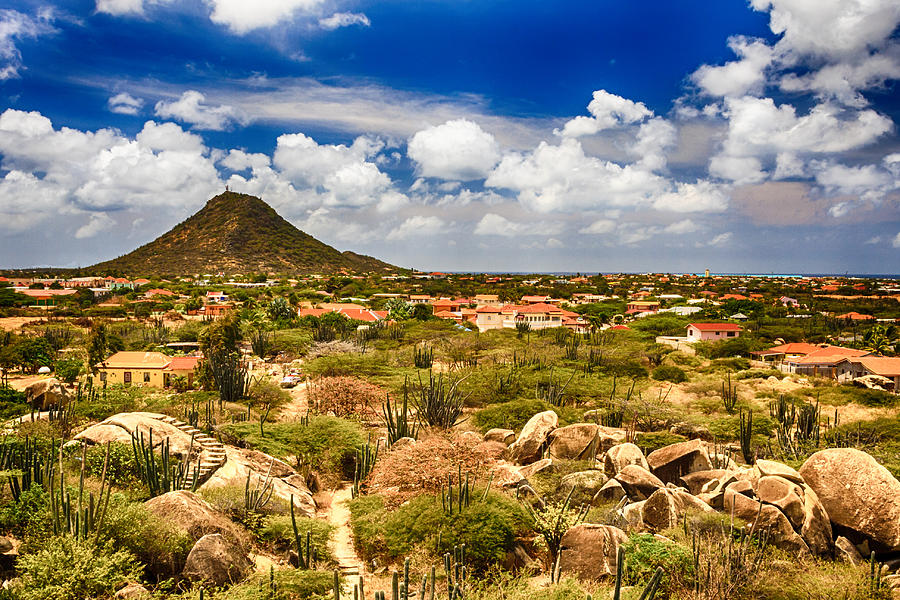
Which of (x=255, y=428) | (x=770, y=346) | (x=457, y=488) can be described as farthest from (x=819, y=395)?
(x=255, y=428)

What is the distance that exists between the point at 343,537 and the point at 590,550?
17.8 ft

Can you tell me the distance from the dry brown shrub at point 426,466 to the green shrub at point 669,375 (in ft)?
70.0

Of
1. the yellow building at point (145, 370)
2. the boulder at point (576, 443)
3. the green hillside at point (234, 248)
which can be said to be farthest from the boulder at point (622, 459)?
the green hillside at point (234, 248)

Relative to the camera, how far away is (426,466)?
12.3 m

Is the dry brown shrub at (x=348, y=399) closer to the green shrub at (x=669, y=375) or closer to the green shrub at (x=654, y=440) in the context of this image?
the green shrub at (x=654, y=440)

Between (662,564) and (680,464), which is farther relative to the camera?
(680,464)

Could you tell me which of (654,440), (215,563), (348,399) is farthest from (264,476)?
(654,440)

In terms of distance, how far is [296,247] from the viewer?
15650 centimetres

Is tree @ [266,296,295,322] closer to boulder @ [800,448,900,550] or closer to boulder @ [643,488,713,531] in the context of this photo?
boulder @ [643,488,713,531]

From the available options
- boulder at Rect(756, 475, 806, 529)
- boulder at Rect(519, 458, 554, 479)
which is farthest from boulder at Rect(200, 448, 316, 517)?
boulder at Rect(756, 475, 806, 529)

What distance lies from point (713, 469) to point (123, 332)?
146ft

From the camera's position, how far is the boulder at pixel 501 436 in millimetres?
17016

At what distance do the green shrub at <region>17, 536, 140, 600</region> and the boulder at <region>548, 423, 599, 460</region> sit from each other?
10437mm

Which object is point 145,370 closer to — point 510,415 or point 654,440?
point 510,415
